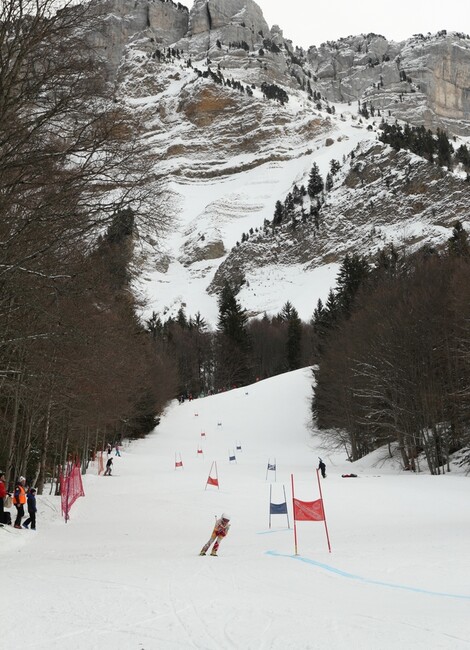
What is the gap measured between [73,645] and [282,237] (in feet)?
485

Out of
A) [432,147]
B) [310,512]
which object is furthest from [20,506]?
[432,147]

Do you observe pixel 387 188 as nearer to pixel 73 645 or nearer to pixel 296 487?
pixel 296 487

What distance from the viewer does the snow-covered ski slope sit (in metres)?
5.82

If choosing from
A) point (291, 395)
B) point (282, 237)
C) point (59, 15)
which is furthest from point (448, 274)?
point (282, 237)

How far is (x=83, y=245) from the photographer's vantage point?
1066cm

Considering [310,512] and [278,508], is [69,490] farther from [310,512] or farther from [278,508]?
[310,512]

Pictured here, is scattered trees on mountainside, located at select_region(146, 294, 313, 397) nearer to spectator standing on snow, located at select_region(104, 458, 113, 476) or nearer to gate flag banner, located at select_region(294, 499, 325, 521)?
spectator standing on snow, located at select_region(104, 458, 113, 476)

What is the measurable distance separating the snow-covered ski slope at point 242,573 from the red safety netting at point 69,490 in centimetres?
42

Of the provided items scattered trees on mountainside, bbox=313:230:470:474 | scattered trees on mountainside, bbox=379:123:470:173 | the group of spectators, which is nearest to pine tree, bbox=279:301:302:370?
scattered trees on mountainside, bbox=313:230:470:474

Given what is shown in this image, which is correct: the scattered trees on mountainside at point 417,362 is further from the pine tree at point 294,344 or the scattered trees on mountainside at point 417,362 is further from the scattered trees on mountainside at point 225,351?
the pine tree at point 294,344

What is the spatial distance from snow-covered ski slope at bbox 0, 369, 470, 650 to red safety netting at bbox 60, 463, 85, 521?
417 mm

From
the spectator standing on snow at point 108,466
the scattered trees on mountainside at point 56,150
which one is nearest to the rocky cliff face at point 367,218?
the spectator standing on snow at point 108,466

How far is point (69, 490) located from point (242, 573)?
11505 mm

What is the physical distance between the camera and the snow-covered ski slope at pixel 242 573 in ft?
19.1
